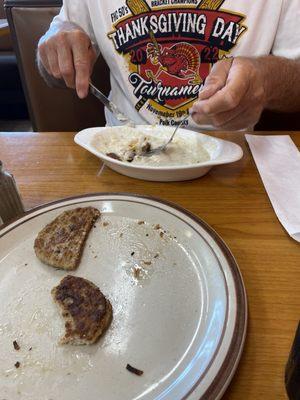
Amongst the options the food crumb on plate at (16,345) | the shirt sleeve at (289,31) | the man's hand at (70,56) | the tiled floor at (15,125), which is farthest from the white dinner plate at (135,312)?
the tiled floor at (15,125)

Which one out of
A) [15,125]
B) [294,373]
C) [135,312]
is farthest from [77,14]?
[15,125]

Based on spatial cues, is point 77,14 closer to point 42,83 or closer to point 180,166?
point 42,83

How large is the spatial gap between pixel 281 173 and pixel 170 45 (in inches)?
23.8

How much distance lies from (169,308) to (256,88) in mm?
604

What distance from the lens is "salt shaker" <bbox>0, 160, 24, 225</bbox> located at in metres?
0.70

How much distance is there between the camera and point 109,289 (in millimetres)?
587

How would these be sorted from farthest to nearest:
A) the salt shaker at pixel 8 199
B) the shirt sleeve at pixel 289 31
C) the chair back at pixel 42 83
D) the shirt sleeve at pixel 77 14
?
the chair back at pixel 42 83
the shirt sleeve at pixel 77 14
the shirt sleeve at pixel 289 31
the salt shaker at pixel 8 199

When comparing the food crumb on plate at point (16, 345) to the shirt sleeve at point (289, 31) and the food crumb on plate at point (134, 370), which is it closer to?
the food crumb on plate at point (134, 370)

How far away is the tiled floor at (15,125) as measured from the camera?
3.04 meters

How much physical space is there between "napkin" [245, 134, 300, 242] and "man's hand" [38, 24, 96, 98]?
49cm

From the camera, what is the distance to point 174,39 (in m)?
1.18

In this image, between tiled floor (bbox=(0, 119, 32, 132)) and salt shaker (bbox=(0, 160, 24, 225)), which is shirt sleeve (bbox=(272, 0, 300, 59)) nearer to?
salt shaker (bbox=(0, 160, 24, 225))

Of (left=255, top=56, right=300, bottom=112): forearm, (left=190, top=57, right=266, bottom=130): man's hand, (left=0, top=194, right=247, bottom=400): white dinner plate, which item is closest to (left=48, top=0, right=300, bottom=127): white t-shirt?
(left=255, top=56, right=300, bottom=112): forearm

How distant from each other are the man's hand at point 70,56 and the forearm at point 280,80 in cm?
46
